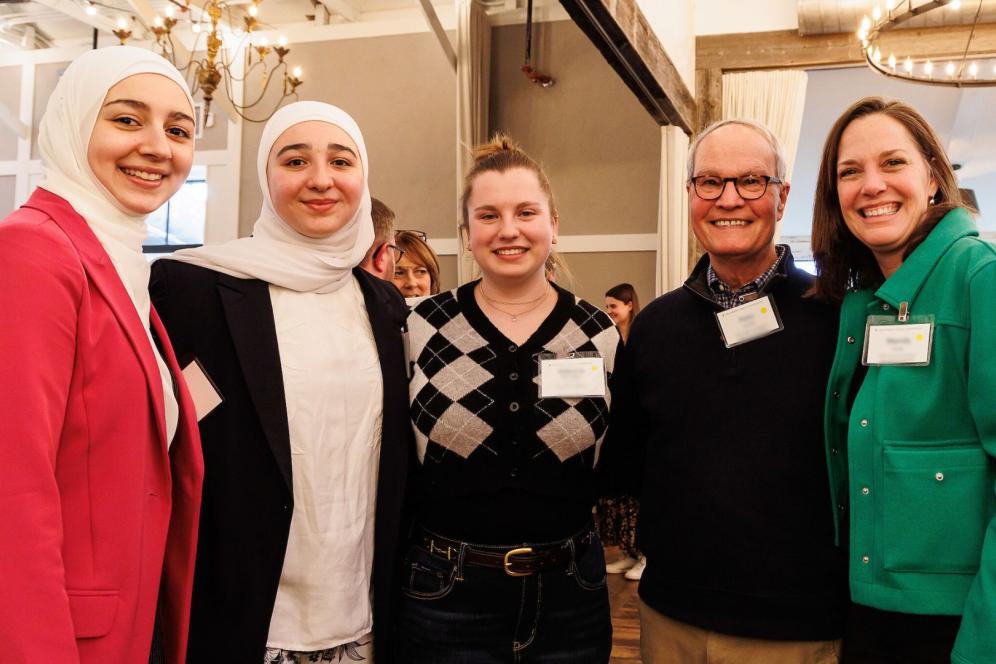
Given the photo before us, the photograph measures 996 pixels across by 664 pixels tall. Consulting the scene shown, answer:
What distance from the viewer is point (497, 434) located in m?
1.68

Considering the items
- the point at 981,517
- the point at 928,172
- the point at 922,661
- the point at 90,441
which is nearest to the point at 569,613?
the point at 922,661

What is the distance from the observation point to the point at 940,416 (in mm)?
1319

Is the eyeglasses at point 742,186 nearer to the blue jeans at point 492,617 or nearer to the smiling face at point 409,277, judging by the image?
the blue jeans at point 492,617

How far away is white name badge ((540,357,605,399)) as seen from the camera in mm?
1694

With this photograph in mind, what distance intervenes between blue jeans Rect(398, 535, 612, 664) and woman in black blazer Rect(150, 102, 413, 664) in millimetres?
79

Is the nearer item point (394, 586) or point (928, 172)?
point (928, 172)

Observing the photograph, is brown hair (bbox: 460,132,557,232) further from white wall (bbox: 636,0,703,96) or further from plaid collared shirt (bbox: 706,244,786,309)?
white wall (bbox: 636,0,703,96)

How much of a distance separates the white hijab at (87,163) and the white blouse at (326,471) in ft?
0.89

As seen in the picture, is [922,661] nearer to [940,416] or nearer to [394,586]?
[940,416]

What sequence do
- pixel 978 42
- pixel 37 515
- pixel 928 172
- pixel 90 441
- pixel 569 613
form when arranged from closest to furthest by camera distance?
pixel 37 515 → pixel 90 441 → pixel 928 172 → pixel 569 613 → pixel 978 42

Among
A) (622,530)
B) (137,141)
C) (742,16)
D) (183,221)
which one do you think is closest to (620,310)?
(622,530)

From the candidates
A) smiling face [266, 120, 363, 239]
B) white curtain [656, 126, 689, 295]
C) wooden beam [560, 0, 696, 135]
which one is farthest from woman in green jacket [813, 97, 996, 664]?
white curtain [656, 126, 689, 295]

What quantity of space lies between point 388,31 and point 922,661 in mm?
8215

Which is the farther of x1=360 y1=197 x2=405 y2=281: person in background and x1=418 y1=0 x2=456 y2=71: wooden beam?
x1=418 y1=0 x2=456 y2=71: wooden beam
